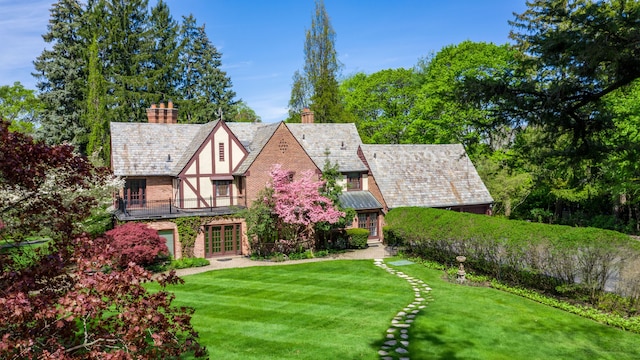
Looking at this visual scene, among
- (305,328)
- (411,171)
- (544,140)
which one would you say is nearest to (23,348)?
(305,328)

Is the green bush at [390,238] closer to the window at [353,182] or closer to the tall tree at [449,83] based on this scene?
the window at [353,182]

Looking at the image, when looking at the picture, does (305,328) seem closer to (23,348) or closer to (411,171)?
(23,348)

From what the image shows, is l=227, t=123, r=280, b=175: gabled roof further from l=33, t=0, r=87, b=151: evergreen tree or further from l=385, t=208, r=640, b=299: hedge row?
l=33, t=0, r=87, b=151: evergreen tree

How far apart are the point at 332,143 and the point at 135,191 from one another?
15.2 meters

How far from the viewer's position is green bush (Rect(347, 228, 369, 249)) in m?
29.6

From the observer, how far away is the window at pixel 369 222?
32.2 meters

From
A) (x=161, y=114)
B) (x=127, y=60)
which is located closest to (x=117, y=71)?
(x=127, y=60)

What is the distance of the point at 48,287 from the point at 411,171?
1201 inches

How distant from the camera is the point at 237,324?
14547 mm

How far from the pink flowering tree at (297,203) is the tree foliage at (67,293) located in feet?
63.9

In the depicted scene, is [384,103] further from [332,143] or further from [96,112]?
[96,112]

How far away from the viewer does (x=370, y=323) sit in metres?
14.4

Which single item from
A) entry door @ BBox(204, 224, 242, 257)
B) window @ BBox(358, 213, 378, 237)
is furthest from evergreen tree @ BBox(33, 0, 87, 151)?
window @ BBox(358, 213, 378, 237)

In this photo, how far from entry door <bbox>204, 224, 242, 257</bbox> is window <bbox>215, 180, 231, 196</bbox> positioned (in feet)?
8.87
